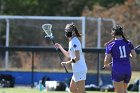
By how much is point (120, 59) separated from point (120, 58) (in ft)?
0.08

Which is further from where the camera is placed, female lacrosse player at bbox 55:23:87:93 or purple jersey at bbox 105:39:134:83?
purple jersey at bbox 105:39:134:83

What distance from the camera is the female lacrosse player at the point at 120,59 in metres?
15.3

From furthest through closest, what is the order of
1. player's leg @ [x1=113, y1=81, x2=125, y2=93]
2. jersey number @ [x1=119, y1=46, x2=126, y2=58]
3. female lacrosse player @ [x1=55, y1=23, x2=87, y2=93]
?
jersey number @ [x1=119, y1=46, x2=126, y2=58] < player's leg @ [x1=113, y1=81, x2=125, y2=93] < female lacrosse player @ [x1=55, y1=23, x2=87, y2=93]

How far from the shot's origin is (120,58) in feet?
50.5

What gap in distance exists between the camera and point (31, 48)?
2659 cm

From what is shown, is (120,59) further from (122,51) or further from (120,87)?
(120,87)

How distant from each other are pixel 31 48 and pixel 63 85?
2.87 m

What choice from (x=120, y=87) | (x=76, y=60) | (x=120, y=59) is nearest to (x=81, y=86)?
(x=76, y=60)

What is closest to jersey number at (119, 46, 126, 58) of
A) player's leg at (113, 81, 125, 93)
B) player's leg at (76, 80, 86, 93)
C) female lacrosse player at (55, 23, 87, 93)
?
player's leg at (113, 81, 125, 93)

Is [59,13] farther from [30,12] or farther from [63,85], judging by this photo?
[63,85]

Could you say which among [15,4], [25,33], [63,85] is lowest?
[63,85]

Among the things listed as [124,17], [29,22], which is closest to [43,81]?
[29,22]

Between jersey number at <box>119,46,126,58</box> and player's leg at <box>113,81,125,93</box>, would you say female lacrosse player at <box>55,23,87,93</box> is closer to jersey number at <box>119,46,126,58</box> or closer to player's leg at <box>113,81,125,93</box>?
player's leg at <box>113,81,125,93</box>

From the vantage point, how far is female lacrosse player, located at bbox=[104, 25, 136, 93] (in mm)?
15281
